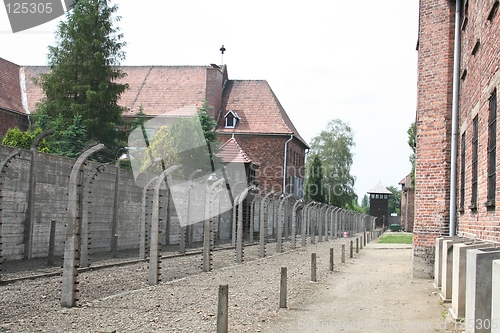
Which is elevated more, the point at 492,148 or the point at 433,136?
the point at 433,136

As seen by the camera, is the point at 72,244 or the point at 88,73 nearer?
the point at 72,244

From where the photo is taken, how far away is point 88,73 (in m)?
38.4

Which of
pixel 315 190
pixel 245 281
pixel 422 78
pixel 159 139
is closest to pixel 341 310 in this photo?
pixel 245 281

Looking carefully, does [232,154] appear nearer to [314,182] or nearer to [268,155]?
[268,155]

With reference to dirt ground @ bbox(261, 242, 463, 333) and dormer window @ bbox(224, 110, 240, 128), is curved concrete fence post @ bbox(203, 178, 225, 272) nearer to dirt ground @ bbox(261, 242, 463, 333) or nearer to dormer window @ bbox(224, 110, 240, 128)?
dirt ground @ bbox(261, 242, 463, 333)

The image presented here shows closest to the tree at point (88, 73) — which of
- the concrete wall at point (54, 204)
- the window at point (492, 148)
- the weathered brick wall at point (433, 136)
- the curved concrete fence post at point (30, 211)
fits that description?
the concrete wall at point (54, 204)

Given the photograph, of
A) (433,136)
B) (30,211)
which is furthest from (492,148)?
(30,211)

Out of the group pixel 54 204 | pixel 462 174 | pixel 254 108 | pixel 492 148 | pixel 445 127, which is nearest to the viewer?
pixel 492 148

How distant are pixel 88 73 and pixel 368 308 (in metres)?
32.1

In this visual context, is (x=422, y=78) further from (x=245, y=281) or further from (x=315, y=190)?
(x=315, y=190)

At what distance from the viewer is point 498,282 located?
493cm

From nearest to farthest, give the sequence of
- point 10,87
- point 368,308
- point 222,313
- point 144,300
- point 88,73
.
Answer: point 222,313
point 144,300
point 368,308
point 88,73
point 10,87

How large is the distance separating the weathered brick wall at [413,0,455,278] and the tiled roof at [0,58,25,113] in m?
34.9

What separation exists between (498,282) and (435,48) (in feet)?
36.2
